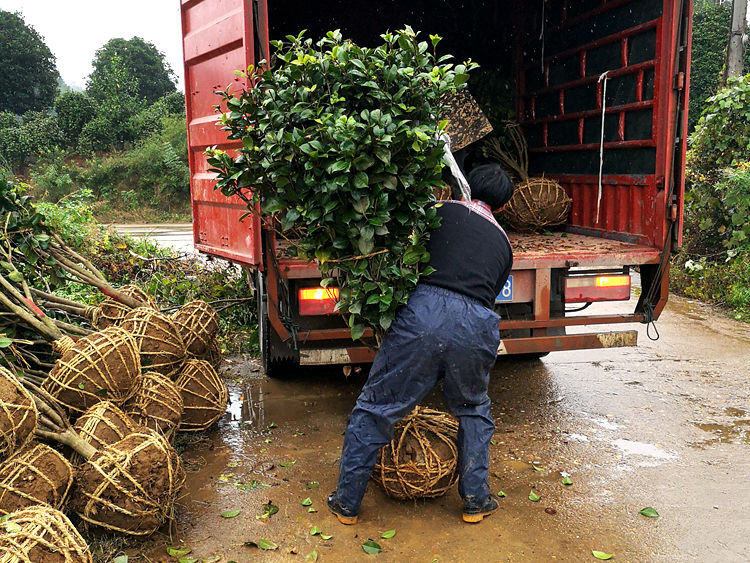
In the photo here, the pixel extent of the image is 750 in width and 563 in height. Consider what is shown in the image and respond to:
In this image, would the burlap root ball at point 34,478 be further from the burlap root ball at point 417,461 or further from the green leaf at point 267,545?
the burlap root ball at point 417,461

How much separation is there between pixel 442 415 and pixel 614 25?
11.4ft

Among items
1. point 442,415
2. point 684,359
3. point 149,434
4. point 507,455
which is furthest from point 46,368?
point 684,359

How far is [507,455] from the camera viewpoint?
4.02 metres

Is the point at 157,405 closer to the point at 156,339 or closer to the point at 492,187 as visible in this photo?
the point at 156,339

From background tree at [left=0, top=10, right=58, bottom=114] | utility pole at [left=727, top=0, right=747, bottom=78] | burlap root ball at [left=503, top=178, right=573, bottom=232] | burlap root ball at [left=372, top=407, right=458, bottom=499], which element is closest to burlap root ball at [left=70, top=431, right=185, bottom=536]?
burlap root ball at [left=372, top=407, right=458, bottom=499]

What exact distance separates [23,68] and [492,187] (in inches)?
1220

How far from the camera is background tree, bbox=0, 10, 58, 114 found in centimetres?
2830

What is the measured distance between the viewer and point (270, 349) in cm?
475

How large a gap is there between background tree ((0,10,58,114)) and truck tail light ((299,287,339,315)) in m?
29.6

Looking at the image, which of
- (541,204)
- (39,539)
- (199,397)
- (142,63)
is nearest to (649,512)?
(199,397)

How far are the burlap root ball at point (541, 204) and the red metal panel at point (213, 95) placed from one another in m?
2.53

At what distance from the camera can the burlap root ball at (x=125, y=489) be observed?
9.47ft

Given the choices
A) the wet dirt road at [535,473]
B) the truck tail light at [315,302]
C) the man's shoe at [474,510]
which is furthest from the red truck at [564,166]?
the man's shoe at [474,510]

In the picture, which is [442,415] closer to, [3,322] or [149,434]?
[149,434]
